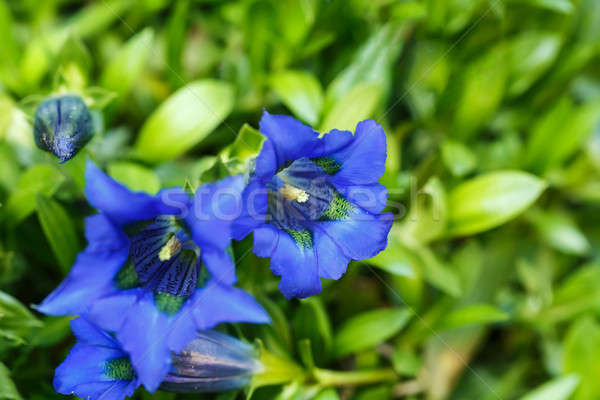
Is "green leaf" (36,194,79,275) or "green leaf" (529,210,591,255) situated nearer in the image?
"green leaf" (36,194,79,275)

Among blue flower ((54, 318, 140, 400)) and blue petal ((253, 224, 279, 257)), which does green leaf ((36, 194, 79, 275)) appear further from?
blue petal ((253, 224, 279, 257))

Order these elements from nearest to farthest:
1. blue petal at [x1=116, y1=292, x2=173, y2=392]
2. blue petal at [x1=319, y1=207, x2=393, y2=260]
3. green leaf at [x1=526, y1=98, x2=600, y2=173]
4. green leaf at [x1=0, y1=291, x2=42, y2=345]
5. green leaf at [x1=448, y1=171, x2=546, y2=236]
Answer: blue petal at [x1=116, y1=292, x2=173, y2=392] → blue petal at [x1=319, y1=207, x2=393, y2=260] → green leaf at [x1=0, y1=291, x2=42, y2=345] → green leaf at [x1=448, y1=171, x2=546, y2=236] → green leaf at [x1=526, y1=98, x2=600, y2=173]

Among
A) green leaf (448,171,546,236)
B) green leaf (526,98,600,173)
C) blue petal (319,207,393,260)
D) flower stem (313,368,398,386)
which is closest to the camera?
blue petal (319,207,393,260)

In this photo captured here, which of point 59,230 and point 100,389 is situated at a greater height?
point 59,230

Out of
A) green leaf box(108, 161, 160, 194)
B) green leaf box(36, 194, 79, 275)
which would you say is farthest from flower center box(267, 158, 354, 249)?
green leaf box(36, 194, 79, 275)

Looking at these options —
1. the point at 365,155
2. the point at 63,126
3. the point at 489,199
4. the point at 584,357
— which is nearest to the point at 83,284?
the point at 63,126

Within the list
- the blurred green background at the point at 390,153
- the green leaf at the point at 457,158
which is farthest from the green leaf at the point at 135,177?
the green leaf at the point at 457,158

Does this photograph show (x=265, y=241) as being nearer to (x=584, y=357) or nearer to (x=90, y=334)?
(x=90, y=334)
